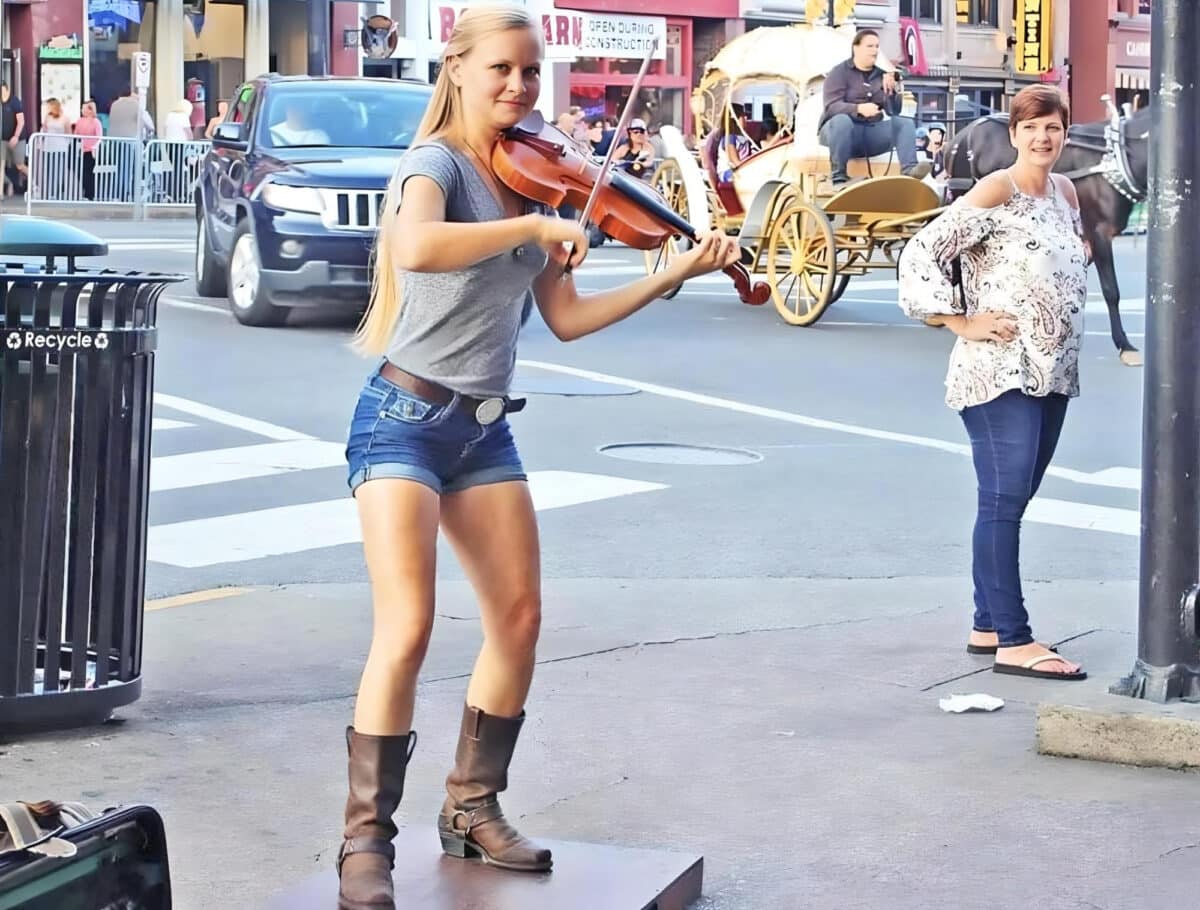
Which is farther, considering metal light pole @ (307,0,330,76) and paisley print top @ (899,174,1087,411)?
metal light pole @ (307,0,330,76)

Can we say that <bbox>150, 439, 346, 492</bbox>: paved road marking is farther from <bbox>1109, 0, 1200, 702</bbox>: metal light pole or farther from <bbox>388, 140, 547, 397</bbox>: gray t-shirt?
<bbox>388, 140, 547, 397</bbox>: gray t-shirt

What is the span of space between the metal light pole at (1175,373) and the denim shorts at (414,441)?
2198mm

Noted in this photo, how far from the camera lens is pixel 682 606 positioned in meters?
7.78

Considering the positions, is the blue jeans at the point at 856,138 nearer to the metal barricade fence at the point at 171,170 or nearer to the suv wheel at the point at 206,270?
the suv wheel at the point at 206,270

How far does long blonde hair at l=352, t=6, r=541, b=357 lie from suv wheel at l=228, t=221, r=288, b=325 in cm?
1225

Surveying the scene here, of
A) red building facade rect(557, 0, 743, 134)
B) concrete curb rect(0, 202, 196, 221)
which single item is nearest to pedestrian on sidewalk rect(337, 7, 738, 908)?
concrete curb rect(0, 202, 196, 221)

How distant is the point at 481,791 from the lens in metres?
4.60

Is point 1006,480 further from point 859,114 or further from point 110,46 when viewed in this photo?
point 110,46

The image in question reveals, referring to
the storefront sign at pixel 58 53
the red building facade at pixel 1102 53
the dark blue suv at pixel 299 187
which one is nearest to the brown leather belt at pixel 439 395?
the dark blue suv at pixel 299 187

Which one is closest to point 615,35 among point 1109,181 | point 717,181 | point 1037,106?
point 717,181

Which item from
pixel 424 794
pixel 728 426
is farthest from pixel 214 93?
pixel 424 794

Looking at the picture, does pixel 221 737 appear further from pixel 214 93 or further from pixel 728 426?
pixel 214 93

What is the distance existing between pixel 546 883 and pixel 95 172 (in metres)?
28.2

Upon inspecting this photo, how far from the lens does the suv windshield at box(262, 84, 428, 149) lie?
56.5 feet
